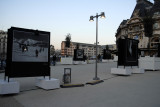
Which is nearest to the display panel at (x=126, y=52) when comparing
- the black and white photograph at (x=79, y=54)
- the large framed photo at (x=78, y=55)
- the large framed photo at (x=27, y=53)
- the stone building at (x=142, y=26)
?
the large framed photo at (x=27, y=53)

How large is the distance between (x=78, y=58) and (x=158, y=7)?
4281 centimetres

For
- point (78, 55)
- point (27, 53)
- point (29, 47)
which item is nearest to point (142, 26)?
point (78, 55)

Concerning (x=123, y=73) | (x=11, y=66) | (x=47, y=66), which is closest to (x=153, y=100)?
(x=47, y=66)

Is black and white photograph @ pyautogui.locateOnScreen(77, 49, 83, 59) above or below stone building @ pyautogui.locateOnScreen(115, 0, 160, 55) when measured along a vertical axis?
below

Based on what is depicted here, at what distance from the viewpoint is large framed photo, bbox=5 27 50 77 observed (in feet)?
22.5

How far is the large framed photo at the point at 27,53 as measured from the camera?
6.84 m

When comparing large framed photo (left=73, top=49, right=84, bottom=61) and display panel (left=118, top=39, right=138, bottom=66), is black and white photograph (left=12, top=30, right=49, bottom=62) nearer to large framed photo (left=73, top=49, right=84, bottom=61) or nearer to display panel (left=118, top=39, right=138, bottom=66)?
display panel (left=118, top=39, right=138, bottom=66)

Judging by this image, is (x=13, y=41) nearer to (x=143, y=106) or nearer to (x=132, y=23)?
(x=143, y=106)

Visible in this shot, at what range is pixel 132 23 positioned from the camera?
5894 cm

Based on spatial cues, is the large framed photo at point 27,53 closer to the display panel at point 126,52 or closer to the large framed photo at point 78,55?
Answer: the display panel at point 126,52

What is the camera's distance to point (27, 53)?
7332mm

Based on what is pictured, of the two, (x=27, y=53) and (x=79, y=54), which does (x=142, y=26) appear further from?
(x=27, y=53)

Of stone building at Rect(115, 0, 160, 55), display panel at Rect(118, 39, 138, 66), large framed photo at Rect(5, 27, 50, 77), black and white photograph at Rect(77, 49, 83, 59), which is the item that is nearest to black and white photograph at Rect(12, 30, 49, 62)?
large framed photo at Rect(5, 27, 50, 77)

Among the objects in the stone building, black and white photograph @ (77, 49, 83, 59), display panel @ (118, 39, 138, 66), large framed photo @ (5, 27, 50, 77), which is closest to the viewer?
large framed photo @ (5, 27, 50, 77)
